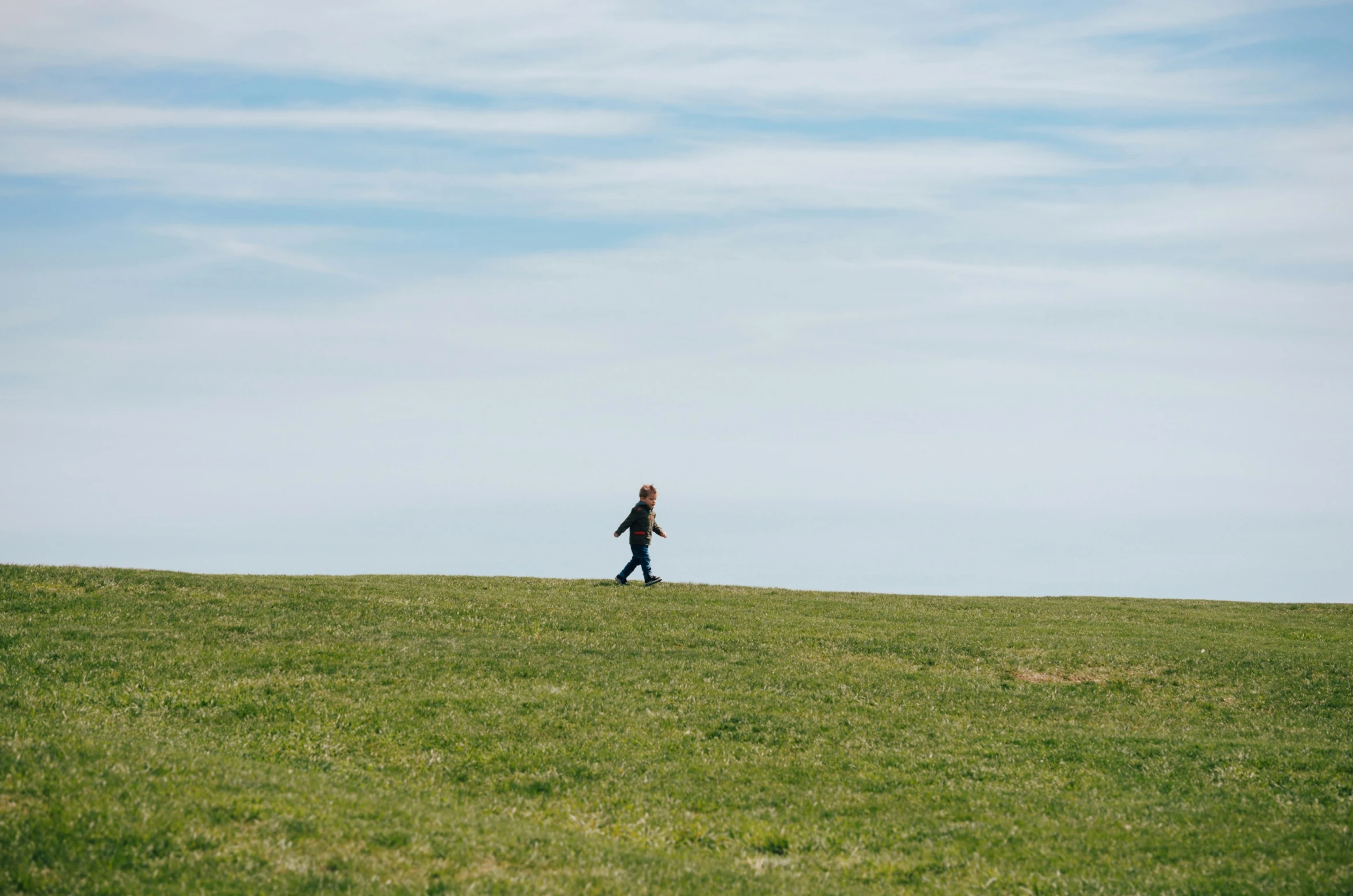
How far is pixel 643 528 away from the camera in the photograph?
37312 millimetres

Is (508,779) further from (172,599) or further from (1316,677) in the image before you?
(1316,677)

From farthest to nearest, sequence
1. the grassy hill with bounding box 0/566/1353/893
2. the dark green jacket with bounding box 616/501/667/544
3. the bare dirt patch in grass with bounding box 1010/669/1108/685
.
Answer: the dark green jacket with bounding box 616/501/667/544
the bare dirt patch in grass with bounding box 1010/669/1108/685
the grassy hill with bounding box 0/566/1353/893

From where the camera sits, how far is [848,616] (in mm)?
34562

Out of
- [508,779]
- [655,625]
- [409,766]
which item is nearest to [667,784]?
[508,779]

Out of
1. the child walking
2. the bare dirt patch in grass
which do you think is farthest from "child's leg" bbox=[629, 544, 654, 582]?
the bare dirt patch in grass

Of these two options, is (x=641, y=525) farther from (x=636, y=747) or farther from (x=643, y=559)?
(x=636, y=747)

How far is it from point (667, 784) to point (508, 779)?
2779 millimetres

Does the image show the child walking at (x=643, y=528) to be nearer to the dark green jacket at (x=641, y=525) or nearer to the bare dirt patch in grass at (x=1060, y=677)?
the dark green jacket at (x=641, y=525)

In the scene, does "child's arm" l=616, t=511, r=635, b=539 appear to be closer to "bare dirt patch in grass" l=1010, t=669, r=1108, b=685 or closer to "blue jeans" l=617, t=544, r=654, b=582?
"blue jeans" l=617, t=544, r=654, b=582

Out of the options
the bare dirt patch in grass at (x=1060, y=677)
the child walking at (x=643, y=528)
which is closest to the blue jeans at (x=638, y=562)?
the child walking at (x=643, y=528)

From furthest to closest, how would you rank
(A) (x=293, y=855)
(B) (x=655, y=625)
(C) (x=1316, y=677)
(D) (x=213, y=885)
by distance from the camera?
(B) (x=655, y=625)
(C) (x=1316, y=677)
(A) (x=293, y=855)
(D) (x=213, y=885)

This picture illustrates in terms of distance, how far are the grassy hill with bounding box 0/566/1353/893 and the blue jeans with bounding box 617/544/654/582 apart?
3.52 meters

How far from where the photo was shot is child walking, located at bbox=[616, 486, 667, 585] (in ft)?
Answer: 122

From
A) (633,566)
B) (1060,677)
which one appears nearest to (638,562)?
(633,566)
